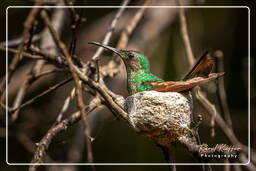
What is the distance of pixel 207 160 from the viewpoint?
7.87 ft

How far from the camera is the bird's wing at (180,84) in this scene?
9.58 feet

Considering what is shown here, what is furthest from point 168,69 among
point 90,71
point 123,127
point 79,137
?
point 90,71

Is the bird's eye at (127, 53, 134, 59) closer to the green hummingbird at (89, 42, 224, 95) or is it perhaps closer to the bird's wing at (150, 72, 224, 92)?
the green hummingbird at (89, 42, 224, 95)

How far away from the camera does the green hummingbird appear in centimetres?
299

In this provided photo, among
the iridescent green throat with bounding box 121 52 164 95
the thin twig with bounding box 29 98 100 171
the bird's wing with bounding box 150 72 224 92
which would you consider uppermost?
the iridescent green throat with bounding box 121 52 164 95

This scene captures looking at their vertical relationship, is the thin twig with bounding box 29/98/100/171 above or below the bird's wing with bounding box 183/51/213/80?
below

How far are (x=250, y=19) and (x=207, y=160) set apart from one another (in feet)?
7.75

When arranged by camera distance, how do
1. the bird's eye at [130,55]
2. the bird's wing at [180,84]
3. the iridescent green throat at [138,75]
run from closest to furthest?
the bird's wing at [180,84]
the iridescent green throat at [138,75]
the bird's eye at [130,55]

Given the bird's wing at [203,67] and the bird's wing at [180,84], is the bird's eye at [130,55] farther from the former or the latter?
the bird's wing at [203,67]

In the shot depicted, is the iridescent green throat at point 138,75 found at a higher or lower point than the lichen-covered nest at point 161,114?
higher

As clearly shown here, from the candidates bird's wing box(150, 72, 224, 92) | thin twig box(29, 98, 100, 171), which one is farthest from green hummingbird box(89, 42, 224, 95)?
thin twig box(29, 98, 100, 171)

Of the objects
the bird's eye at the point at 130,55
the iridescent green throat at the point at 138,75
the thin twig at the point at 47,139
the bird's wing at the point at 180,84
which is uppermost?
the bird's eye at the point at 130,55

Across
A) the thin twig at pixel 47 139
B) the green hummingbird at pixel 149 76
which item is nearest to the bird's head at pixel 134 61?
the green hummingbird at pixel 149 76

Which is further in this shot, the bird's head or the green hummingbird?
the bird's head
